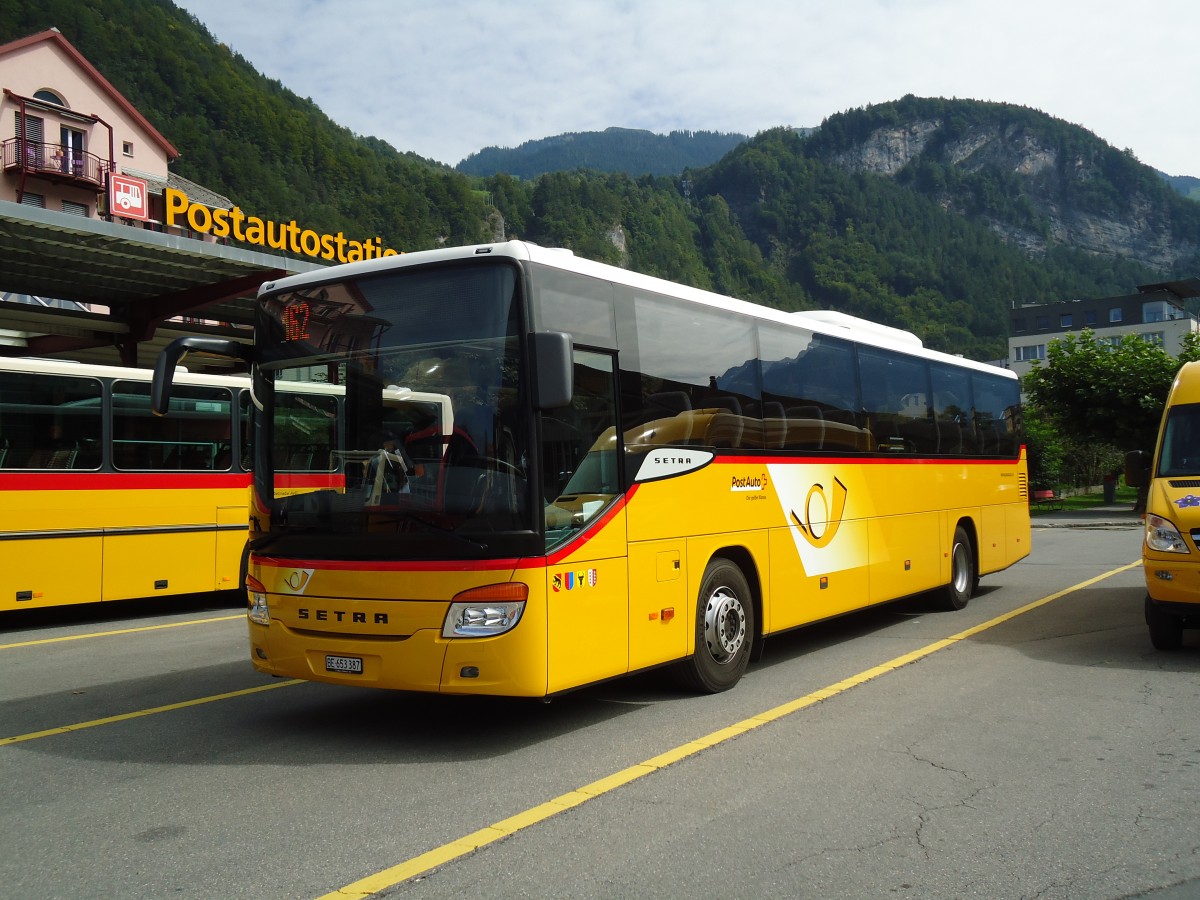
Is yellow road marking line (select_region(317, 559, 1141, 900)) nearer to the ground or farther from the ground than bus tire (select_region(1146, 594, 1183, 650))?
nearer to the ground

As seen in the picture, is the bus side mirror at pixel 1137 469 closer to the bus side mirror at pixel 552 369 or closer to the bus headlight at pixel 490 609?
the bus side mirror at pixel 552 369

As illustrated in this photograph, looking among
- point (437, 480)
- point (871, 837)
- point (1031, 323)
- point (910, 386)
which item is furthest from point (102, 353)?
point (1031, 323)

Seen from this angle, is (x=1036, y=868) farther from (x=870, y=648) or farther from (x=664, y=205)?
(x=664, y=205)

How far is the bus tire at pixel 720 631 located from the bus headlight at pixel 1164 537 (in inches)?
131

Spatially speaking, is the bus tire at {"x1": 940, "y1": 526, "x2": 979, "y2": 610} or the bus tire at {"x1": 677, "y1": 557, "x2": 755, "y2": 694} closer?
the bus tire at {"x1": 677, "y1": 557, "x2": 755, "y2": 694}

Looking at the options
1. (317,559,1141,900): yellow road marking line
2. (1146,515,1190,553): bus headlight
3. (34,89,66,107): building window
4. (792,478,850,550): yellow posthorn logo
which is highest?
(34,89,66,107): building window

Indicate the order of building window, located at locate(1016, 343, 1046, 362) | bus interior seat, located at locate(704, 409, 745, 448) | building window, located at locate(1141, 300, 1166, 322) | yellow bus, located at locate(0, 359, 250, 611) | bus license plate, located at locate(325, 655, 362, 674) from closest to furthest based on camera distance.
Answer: bus license plate, located at locate(325, 655, 362, 674), bus interior seat, located at locate(704, 409, 745, 448), yellow bus, located at locate(0, 359, 250, 611), building window, located at locate(1141, 300, 1166, 322), building window, located at locate(1016, 343, 1046, 362)

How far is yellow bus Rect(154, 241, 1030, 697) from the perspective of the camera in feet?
19.8

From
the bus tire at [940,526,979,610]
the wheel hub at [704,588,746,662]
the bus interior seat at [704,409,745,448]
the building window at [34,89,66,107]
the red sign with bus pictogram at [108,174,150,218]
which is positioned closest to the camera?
the wheel hub at [704,588,746,662]

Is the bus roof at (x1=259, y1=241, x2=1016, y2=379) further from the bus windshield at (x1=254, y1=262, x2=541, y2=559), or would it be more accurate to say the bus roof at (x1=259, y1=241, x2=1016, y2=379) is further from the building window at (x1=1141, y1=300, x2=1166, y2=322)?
the building window at (x1=1141, y1=300, x2=1166, y2=322)

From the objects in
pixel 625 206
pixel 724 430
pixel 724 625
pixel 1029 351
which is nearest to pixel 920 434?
pixel 724 430

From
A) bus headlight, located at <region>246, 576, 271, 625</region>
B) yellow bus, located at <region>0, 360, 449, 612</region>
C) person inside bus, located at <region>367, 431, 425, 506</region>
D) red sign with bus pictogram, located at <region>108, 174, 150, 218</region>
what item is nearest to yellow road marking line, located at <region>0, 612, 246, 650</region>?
yellow bus, located at <region>0, 360, 449, 612</region>

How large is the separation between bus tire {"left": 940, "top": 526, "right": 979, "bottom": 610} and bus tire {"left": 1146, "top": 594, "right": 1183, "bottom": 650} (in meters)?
→ 3.21

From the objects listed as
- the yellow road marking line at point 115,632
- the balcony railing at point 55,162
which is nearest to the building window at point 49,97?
the balcony railing at point 55,162
